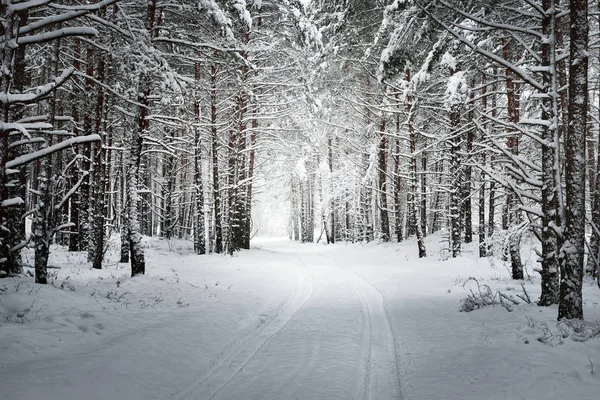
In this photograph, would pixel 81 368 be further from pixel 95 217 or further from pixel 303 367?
pixel 95 217

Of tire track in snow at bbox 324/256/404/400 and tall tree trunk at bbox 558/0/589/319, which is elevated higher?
tall tree trunk at bbox 558/0/589/319

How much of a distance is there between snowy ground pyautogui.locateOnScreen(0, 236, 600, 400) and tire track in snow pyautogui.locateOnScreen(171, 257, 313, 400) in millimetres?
20

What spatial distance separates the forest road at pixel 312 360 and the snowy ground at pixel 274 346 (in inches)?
0.9

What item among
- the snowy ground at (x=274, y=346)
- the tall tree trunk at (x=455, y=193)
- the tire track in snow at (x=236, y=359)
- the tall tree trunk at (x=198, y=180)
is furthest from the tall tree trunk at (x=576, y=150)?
the tall tree trunk at (x=198, y=180)

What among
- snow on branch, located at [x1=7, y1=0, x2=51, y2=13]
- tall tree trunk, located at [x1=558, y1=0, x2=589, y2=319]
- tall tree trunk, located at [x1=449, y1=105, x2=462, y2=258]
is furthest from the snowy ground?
tall tree trunk, located at [x1=449, y1=105, x2=462, y2=258]

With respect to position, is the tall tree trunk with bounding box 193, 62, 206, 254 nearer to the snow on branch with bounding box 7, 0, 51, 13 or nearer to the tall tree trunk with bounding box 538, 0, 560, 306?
the snow on branch with bounding box 7, 0, 51, 13

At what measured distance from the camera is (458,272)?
43.2ft

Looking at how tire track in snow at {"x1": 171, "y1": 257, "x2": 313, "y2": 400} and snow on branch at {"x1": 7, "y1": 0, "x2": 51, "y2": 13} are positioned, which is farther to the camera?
tire track in snow at {"x1": 171, "y1": 257, "x2": 313, "y2": 400}

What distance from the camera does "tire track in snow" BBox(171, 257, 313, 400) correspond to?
443cm

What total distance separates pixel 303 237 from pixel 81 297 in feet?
107

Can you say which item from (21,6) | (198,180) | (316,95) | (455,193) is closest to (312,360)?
(21,6)

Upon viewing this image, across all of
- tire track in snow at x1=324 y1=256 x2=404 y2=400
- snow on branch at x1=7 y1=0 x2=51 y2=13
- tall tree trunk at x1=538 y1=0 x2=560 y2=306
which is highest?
snow on branch at x1=7 y1=0 x2=51 y2=13

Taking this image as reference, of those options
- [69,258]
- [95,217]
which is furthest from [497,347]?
[69,258]

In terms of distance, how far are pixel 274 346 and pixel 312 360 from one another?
91 cm
